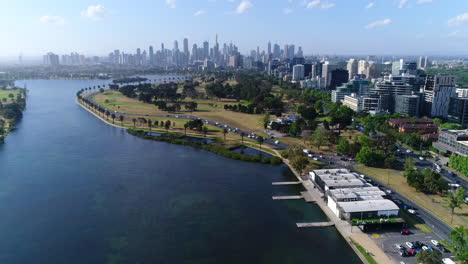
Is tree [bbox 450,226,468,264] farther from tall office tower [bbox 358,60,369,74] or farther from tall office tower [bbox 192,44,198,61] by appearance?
tall office tower [bbox 192,44,198,61]

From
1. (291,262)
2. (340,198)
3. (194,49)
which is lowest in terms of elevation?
(291,262)

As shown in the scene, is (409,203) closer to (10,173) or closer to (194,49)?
(10,173)

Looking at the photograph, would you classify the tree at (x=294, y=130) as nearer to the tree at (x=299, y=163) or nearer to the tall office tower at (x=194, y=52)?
the tree at (x=299, y=163)

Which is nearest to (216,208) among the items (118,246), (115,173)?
(118,246)

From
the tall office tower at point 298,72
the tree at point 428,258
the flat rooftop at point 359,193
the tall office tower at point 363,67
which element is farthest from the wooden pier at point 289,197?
the tall office tower at point 363,67

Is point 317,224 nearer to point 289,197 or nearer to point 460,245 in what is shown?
point 289,197
